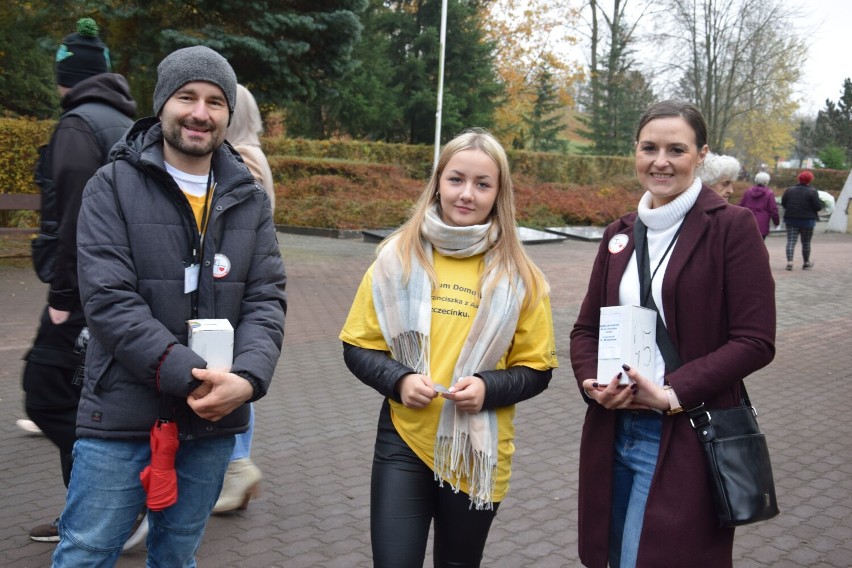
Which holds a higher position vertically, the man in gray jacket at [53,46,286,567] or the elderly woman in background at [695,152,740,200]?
the elderly woman in background at [695,152,740,200]

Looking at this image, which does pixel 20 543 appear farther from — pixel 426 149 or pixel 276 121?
pixel 276 121

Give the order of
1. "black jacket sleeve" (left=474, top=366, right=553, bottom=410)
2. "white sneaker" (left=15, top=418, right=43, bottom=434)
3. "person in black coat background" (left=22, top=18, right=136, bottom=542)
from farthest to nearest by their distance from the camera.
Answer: "white sneaker" (left=15, top=418, right=43, bottom=434) → "person in black coat background" (left=22, top=18, right=136, bottom=542) → "black jacket sleeve" (left=474, top=366, right=553, bottom=410)

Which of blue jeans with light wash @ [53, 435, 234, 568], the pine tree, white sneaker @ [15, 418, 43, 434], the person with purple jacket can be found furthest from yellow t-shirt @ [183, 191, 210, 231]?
the pine tree

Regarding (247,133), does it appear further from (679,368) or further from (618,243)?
(679,368)

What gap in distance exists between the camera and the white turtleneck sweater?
2670 mm

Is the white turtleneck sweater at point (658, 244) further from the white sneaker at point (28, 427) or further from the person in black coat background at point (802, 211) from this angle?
the person in black coat background at point (802, 211)

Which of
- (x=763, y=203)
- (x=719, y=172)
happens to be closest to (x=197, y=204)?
(x=719, y=172)

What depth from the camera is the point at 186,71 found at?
269cm

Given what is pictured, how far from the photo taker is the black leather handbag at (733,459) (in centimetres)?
251

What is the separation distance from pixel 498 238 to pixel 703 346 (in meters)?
0.75

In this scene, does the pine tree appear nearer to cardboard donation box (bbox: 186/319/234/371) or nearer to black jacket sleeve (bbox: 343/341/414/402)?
black jacket sleeve (bbox: 343/341/414/402)

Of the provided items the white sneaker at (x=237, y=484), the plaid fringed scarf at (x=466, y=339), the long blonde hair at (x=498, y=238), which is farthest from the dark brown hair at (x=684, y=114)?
the white sneaker at (x=237, y=484)

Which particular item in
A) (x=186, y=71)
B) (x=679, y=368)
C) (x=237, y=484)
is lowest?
(x=237, y=484)

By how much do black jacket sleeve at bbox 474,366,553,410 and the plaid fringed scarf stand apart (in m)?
0.04
